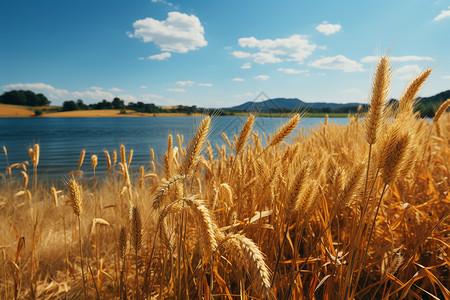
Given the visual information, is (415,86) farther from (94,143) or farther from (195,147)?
(94,143)

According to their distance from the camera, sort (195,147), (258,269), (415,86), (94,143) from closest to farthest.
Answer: (258,269) → (195,147) → (415,86) → (94,143)

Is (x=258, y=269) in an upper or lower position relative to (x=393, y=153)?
lower

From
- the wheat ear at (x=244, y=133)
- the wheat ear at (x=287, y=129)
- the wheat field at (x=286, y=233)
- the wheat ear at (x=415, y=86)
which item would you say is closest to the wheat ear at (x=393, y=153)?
the wheat field at (x=286, y=233)

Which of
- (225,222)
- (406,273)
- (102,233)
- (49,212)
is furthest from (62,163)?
(406,273)

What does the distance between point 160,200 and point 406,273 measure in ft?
5.78

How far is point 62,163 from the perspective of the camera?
1398cm

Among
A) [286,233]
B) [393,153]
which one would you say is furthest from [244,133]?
[393,153]

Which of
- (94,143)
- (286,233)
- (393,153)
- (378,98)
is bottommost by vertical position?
(94,143)

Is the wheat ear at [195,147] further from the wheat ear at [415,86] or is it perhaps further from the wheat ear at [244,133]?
the wheat ear at [415,86]

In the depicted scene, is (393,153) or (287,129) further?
(287,129)

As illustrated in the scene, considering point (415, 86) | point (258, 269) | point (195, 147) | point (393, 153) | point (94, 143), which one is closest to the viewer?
point (258, 269)

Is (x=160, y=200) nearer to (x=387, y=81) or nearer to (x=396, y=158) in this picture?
(x=396, y=158)

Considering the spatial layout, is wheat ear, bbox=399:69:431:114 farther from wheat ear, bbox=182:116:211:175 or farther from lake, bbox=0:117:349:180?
wheat ear, bbox=182:116:211:175

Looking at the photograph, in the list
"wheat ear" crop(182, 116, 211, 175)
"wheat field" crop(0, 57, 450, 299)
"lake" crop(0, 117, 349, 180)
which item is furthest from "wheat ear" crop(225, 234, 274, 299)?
"lake" crop(0, 117, 349, 180)
